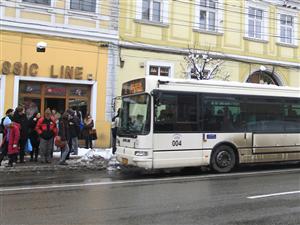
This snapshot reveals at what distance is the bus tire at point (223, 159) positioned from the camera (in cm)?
1351

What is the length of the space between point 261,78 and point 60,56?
38.2ft

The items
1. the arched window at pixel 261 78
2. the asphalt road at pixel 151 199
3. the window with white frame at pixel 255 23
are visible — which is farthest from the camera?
the arched window at pixel 261 78

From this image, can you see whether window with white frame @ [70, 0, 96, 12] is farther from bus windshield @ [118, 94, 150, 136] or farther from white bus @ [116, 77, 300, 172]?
bus windshield @ [118, 94, 150, 136]

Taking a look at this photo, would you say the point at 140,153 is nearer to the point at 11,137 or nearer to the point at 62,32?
the point at 11,137

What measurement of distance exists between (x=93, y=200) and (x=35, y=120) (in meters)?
6.80

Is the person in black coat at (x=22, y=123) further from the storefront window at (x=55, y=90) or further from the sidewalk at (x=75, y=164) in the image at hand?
the storefront window at (x=55, y=90)

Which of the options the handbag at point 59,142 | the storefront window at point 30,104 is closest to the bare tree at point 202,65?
the storefront window at point 30,104

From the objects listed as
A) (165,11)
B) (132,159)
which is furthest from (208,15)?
(132,159)

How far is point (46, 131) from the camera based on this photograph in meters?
14.5

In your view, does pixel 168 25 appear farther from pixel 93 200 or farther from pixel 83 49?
pixel 93 200

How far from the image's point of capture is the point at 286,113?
1491 centimetres

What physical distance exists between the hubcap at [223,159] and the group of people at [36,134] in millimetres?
4605

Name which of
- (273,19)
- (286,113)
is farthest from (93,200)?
(273,19)

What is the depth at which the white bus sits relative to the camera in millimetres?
12523
